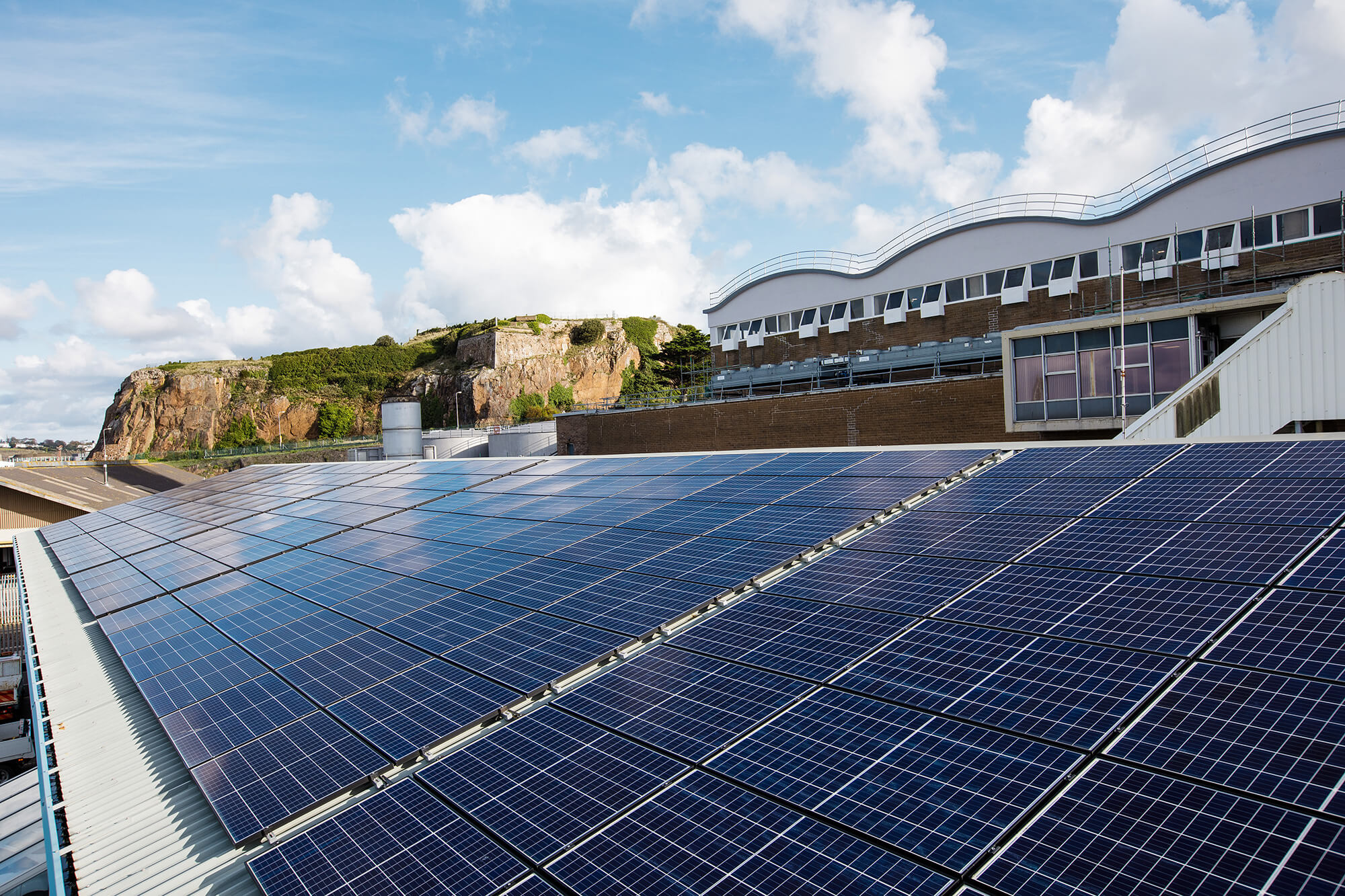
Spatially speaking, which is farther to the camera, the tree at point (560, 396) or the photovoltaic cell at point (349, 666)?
the tree at point (560, 396)

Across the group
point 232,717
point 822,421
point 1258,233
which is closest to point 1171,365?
point 1258,233

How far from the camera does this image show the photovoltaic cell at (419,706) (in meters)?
6.84

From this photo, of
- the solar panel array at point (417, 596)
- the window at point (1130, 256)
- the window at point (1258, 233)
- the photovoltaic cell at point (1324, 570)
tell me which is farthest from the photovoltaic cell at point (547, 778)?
the window at point (1130, 256)

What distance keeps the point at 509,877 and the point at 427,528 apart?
40.4ft

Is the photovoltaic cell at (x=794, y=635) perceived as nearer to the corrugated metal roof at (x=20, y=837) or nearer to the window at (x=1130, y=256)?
the corrugated metal roof at (x=20, y=837)

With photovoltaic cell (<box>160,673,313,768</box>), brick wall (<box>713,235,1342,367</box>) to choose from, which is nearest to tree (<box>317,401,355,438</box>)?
brick wall (<box>713,235,1342,367</box>)

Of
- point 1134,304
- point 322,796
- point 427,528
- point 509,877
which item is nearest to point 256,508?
point 427,528

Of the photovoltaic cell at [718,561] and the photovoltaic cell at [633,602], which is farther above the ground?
the photovoltaic cell at [718,561]

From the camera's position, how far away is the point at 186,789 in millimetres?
7297

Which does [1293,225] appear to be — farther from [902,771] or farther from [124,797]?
[124,797]

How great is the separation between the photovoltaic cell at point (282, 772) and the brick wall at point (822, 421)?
21.9m

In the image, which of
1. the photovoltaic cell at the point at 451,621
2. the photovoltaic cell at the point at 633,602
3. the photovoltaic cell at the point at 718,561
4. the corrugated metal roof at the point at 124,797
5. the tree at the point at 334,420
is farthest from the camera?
the tree at the point at 334,420

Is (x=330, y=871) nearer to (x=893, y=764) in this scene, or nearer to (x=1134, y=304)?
(x=893, y=764)

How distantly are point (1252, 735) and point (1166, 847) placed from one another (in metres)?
1.34
